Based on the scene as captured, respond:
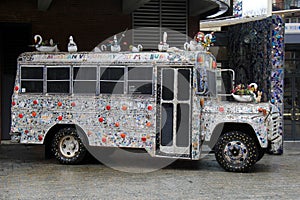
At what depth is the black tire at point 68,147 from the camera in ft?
39.3

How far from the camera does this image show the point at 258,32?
14898 mm

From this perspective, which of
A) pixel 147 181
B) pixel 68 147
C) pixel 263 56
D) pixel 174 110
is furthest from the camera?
pixel 263 56

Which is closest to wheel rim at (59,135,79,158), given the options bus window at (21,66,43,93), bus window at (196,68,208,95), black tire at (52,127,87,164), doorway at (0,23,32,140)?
black tire at (52,127,87,164)

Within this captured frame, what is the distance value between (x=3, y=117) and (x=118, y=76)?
6043mm

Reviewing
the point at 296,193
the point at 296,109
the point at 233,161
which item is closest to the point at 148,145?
the point at 233,161

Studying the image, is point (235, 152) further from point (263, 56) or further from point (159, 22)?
point (159, 22)

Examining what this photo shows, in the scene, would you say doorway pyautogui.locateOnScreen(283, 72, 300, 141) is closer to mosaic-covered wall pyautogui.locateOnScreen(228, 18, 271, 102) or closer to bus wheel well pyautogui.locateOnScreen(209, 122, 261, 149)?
mosaic-covered wall pyautogui.locateOnScreen(228, 18, 271, 102)

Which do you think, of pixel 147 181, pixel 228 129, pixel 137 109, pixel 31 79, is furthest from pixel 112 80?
pixel 228 129

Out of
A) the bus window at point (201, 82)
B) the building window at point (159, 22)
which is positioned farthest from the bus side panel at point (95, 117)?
the building window at point (159, 22)

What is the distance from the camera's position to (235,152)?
36.6 ft

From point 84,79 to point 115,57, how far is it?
33.6 inches

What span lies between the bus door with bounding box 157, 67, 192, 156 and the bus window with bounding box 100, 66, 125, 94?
841 millimetres

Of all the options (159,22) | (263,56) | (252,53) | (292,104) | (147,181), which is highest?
(159,22)

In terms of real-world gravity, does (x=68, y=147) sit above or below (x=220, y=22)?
below
